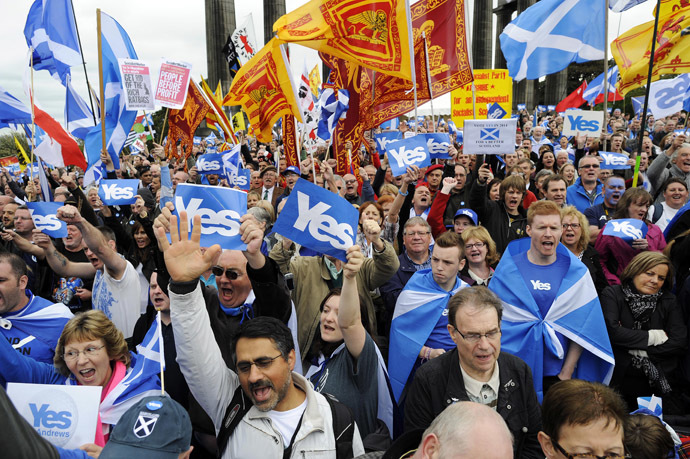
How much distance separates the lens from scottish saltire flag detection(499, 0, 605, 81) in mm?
7965

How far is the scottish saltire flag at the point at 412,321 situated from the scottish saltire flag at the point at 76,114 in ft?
28.2

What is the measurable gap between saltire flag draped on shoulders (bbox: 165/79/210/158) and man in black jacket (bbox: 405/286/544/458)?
9085mm

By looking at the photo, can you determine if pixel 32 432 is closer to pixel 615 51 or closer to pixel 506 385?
pixel 506 385

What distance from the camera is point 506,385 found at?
2.83 m

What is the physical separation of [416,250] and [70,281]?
3537mm

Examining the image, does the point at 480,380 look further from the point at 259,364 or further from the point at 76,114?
the point at 76,114

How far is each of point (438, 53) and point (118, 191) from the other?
544 centimetres

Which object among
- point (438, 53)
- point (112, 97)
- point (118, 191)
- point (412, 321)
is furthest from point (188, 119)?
point (412, 321)

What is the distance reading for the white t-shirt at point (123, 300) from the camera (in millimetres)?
4371

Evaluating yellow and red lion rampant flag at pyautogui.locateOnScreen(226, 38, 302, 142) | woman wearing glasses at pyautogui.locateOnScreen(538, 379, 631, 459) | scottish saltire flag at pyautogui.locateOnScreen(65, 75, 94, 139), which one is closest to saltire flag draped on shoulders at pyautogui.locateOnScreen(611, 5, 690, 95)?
yellow and red lion rampant flag at pyautogui.locateOnScreen(226, 38, 302, 142)

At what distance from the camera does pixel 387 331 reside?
15.3ft

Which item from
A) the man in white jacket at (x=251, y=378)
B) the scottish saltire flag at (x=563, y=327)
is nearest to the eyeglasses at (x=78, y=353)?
the man in white jacket at (x=251, y=378)

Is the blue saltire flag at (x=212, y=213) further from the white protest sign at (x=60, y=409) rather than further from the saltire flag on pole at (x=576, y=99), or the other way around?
the saltire flag on pole at (x=576, y=99)

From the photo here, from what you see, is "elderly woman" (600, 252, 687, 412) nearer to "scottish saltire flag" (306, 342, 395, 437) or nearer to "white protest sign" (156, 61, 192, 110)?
"scottish saltire flag" (306, 342, 395, 437)
